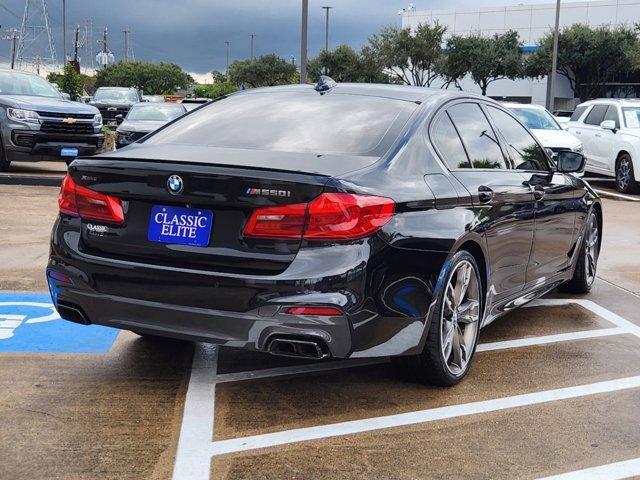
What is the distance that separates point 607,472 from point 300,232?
5.35 feet

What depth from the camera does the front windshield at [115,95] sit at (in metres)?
32.3

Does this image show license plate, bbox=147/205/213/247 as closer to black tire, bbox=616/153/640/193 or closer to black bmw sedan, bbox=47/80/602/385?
black bmw sedan, bbox=47/80/602/385

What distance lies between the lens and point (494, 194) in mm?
5098

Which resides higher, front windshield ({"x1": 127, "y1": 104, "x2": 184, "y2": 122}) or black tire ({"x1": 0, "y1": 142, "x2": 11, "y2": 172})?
front windshield ({"x1": 127, "y1": 104, "x2": 184, "y2": 122})

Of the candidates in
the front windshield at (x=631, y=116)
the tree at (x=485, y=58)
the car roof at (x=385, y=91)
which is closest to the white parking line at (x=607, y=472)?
the car roof at (x=385, y=91)

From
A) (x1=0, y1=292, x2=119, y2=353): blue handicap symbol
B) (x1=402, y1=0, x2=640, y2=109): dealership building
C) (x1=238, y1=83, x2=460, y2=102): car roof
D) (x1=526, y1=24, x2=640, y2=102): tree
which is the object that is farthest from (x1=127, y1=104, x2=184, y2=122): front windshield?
(x1=402, y1=0, x2=640, y2=109): dealership building

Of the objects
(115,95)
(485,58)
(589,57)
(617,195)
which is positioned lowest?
(617,195)

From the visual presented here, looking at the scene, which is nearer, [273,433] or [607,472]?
[607,472]

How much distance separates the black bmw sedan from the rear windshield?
1cm

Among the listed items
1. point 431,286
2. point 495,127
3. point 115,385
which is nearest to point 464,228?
point 431,286

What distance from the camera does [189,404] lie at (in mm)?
4340

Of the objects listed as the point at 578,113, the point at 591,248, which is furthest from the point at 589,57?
the point at 591,248

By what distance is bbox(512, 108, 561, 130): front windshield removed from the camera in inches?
704

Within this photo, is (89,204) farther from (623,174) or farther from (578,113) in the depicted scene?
(578,113)
